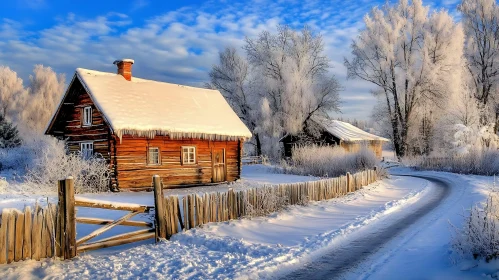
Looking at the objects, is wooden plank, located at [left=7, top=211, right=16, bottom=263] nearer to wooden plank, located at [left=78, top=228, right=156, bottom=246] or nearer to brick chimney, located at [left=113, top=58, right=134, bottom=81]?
wooden plank, located at [left=78, top=228, right=156, bottom=246]

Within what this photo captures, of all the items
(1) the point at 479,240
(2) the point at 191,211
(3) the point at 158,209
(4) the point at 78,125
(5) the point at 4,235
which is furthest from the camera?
(4) the point at 78,125

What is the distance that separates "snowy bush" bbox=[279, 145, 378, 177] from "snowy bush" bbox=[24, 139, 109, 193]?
45.3ft

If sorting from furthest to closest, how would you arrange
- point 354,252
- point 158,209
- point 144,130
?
point 144,130, point 158,209, point 354,252

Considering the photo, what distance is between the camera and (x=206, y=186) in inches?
910

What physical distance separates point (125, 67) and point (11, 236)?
1814 cm

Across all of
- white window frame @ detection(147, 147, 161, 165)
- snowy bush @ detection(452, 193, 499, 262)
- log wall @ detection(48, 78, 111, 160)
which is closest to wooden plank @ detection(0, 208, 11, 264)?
snowy bush @ detection(452, 193, 499, 262)

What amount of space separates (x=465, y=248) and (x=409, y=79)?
3396cm

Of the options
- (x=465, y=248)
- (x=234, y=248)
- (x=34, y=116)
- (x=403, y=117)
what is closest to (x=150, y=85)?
(x=234, y=248)

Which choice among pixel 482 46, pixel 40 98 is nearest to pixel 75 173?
pixel 482 46

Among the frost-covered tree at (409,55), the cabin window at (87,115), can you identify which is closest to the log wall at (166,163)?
the cabin window at (87,115)

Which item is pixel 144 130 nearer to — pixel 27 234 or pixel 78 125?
pixel 78 125

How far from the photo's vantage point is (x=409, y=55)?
1515 inches

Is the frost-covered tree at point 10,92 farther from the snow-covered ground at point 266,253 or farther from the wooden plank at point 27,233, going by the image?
the wooden plank at point 27,233

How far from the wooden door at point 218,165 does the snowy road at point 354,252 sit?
13008mm
